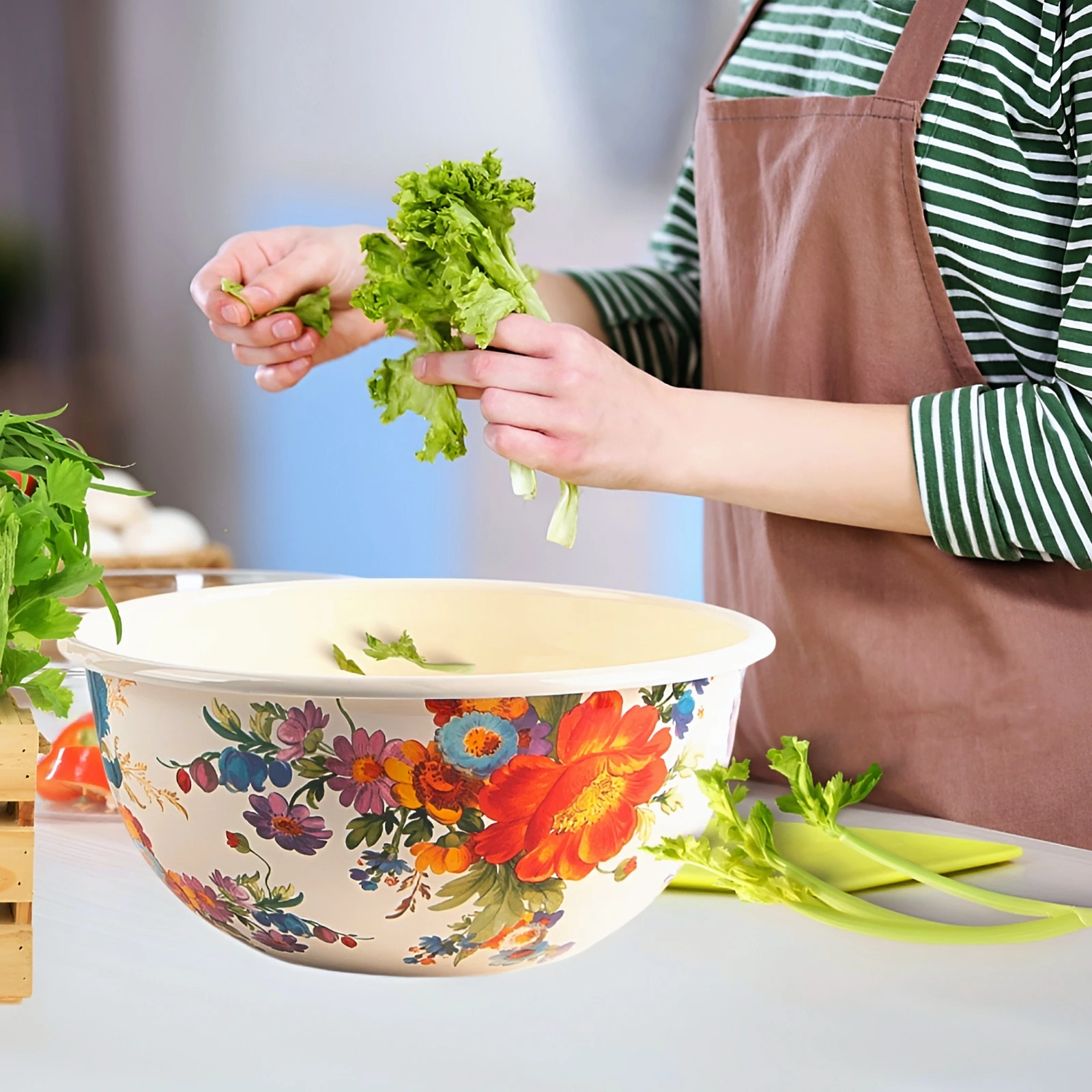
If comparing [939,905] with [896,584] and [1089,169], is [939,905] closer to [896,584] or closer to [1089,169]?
[896,584]

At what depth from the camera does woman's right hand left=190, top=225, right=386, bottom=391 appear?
0.97 m

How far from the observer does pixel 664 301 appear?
4.13ft

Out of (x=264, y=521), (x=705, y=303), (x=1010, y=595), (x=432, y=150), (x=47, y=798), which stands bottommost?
(x=264, y=521)

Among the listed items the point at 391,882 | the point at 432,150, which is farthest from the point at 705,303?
the point at 432,150

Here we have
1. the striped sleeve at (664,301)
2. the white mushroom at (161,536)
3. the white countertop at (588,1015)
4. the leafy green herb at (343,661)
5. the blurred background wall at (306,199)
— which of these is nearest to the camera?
the white countertop at (588,1015)

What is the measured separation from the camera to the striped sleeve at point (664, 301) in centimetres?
124

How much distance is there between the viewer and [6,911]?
508mm

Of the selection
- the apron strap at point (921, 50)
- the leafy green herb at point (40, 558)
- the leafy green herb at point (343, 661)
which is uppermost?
the apron strap at point (921, 50)

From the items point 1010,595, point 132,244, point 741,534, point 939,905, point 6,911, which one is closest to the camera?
point 6,911

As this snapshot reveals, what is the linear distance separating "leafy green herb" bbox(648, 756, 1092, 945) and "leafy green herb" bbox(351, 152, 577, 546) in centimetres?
23

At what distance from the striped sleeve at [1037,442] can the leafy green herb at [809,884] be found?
1.01ft

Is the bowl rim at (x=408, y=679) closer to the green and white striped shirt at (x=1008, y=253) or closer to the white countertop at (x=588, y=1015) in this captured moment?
the white countertop at (x=588, y=1015)

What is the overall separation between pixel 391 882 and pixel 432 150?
273 cm

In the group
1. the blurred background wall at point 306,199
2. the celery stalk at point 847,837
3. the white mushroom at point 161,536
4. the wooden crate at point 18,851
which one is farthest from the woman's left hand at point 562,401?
the blurred background wall at point 306,199
